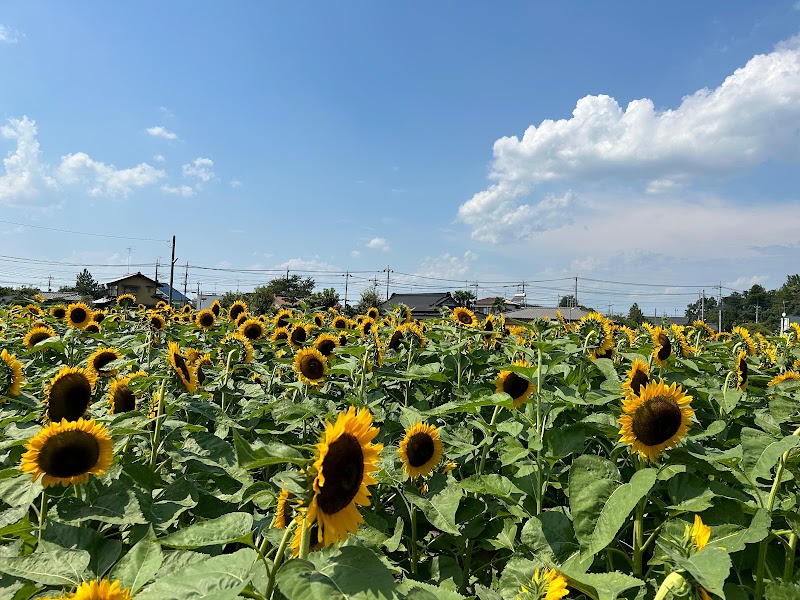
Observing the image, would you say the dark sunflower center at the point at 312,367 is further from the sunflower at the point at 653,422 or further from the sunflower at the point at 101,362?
the sunflower at the point at 653,422

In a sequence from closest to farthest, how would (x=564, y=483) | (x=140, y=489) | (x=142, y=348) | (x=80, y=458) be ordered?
(x=80, y=458) < (x=140, y=489) < (x=564, y=483) < (x=142, y=348)

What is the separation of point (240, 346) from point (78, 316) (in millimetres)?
2559

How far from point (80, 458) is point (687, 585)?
1.77 meters

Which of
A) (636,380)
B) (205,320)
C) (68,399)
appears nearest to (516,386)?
(636,380)

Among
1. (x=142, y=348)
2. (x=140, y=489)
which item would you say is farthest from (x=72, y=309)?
(x=140, y=489)

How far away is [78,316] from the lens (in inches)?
234

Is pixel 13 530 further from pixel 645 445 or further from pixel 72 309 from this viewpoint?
pixel 72 309

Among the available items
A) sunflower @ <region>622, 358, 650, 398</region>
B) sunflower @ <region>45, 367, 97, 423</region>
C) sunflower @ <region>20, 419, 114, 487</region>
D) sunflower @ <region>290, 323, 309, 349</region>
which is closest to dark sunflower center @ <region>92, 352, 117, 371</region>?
sunflower @ <region>45, 367, 97, 423</region>

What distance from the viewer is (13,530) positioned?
1512 millimetres

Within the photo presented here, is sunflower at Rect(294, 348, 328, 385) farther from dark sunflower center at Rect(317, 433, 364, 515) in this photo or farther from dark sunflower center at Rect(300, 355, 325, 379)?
dark sunflower center at Rect(317, 433, 364, 515)

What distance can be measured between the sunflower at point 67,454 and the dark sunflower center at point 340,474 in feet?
3.43

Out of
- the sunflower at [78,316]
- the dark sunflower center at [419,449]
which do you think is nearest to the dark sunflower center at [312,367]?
the dark sunflower center at [419,449]

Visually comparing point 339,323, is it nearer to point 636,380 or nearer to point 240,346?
point 240,346

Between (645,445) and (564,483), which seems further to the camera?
(564,483)
